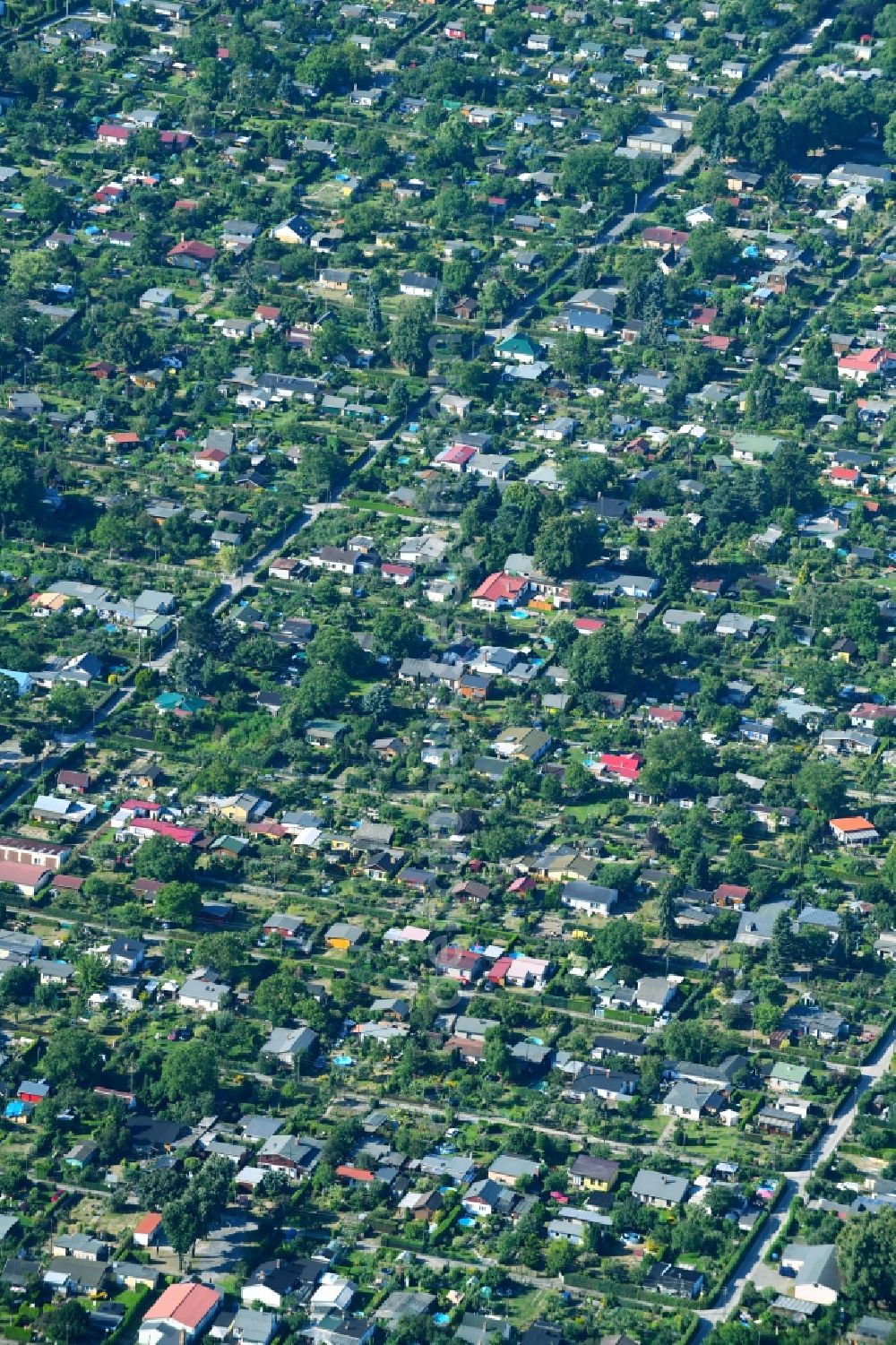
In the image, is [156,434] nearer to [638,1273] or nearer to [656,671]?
[656,671]

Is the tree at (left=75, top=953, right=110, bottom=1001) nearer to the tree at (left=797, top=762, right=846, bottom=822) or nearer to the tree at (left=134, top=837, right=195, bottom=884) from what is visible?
the tree at (left=134, top=837, right=195, bottom=884)

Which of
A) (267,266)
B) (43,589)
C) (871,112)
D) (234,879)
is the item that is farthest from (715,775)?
(871,112)

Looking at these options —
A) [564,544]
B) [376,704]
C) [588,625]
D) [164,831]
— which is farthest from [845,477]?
[164,831]

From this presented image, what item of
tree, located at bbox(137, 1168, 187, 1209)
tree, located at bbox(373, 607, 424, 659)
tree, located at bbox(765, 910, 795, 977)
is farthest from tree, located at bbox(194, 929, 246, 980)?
tree, located at bbox(373, 607, 424, 659)

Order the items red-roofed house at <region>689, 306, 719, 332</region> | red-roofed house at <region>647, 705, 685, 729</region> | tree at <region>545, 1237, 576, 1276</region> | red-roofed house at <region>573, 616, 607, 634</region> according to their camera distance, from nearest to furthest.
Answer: tree at <region>545, 1237, 576, 1276</region> < red-roofed house at <region>647, 705, 685, 729</region> < red-roofed house at <region>573, 616, 607, 634</region> < red-roofed house at <region>689, 306, 719, 332</region>

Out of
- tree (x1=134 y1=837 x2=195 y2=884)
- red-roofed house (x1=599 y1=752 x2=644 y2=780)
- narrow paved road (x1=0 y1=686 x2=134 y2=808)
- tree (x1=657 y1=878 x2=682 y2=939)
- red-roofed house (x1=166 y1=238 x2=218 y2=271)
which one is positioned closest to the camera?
tree (x1=657 y1=878 x2=682 y2=939)

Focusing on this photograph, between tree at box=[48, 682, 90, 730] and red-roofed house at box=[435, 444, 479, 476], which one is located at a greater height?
tree at box=[48, 682, 90, 730]

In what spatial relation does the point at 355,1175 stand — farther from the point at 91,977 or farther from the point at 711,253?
the point at 711,253
